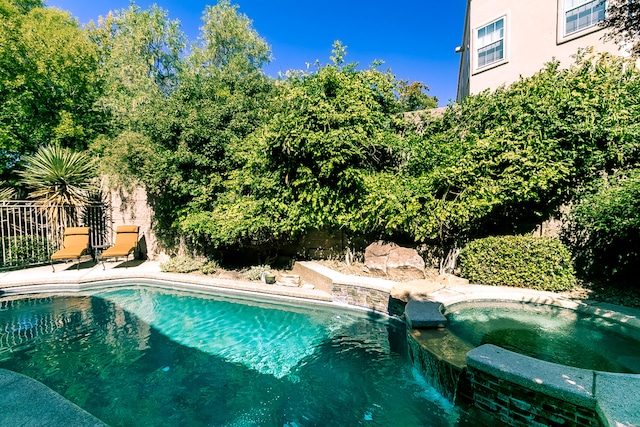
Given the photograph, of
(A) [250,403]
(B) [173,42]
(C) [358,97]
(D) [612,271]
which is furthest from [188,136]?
(B) [173,42]

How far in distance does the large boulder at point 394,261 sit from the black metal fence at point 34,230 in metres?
9.69

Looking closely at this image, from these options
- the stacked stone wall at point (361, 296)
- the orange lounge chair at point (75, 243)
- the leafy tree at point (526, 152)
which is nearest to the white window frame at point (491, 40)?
the leafy tree at point (526, 152)

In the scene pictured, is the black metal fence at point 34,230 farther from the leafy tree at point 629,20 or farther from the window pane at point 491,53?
the window pane at point 491,53

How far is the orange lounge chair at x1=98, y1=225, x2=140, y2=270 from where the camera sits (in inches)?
367

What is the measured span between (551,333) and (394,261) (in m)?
3.16

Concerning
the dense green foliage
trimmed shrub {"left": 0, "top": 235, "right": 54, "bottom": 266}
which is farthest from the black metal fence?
the dense green foliage

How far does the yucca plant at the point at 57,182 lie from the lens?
9.75 m

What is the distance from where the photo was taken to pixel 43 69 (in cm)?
1238

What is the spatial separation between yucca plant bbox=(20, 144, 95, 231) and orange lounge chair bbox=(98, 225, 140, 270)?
5.66ft

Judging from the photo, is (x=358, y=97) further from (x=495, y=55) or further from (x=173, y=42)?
(x=173, y=42)

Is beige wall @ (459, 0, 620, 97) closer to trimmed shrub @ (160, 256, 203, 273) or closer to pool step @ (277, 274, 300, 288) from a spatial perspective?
pool step @ (277, 274, 300, 288)

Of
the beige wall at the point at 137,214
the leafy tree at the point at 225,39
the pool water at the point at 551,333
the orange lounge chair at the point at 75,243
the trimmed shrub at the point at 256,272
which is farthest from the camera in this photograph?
the leafy tree at the point at 225,39

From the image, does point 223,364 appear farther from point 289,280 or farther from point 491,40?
point 491,40

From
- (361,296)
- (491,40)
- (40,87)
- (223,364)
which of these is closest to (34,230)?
(40,87)
